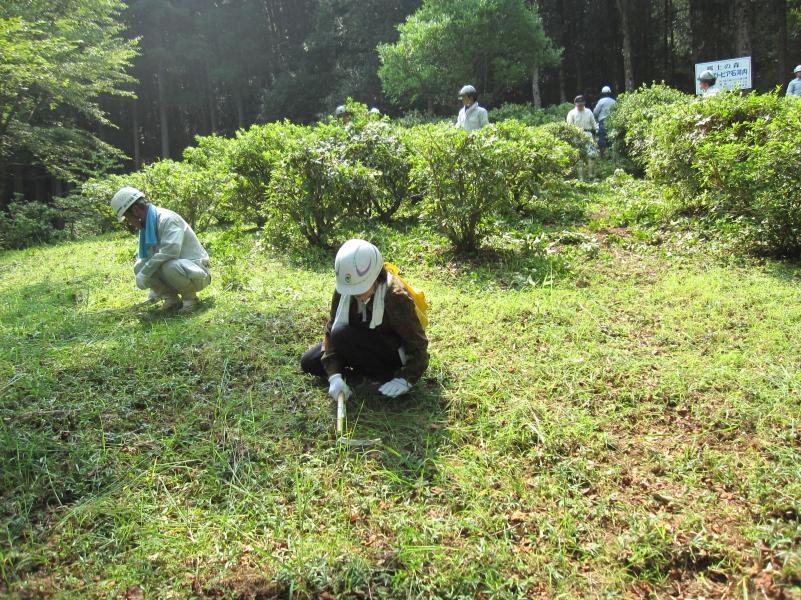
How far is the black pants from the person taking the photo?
305cm

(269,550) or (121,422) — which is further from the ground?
(121,422)

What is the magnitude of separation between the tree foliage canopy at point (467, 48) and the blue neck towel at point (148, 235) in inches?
568

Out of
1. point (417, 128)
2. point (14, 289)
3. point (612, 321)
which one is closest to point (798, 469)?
point (612, 321)

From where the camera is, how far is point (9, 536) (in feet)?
7.17

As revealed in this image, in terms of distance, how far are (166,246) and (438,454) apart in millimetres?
3046

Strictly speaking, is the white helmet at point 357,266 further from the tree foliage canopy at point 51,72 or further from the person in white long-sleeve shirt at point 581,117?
the tree foliage canopy at point 51,72

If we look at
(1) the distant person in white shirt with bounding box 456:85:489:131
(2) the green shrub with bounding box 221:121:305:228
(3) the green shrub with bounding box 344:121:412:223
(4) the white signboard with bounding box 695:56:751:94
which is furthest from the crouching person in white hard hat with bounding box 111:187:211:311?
(4) the white signboard with bounding box 695:56:751:94

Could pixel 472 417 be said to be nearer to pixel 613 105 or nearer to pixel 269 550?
pixel 269 550

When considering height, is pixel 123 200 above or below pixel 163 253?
above

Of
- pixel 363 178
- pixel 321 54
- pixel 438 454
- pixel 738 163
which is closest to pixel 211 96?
pixel 321 54

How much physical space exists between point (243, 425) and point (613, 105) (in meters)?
10.8

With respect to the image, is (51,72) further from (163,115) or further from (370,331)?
(163,115)

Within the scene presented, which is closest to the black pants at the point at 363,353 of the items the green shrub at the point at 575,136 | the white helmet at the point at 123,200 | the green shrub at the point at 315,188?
the white helmet at the point at 123,200

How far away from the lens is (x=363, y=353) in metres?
3.11
